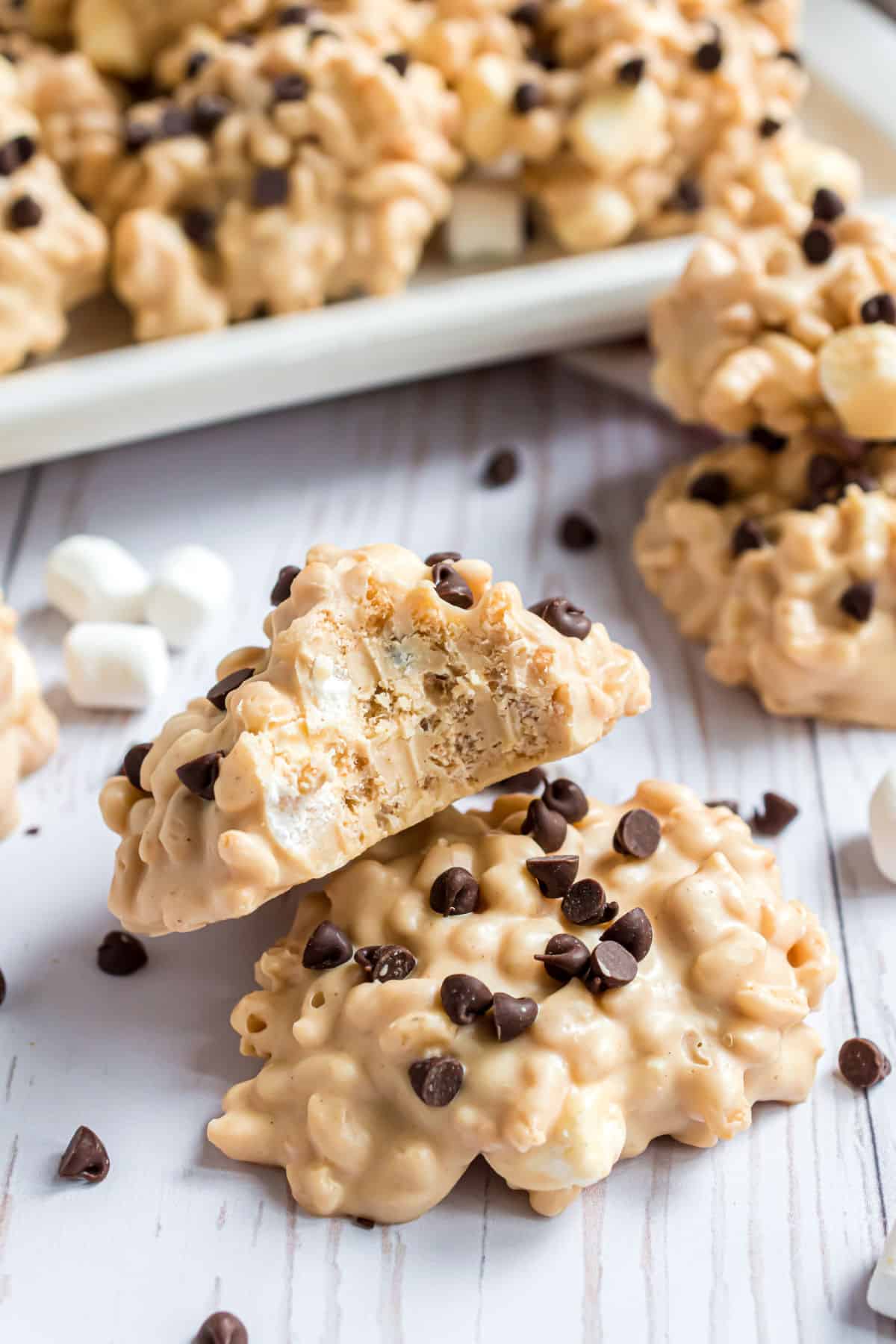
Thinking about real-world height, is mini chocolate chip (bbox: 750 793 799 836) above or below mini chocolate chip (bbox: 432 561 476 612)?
below

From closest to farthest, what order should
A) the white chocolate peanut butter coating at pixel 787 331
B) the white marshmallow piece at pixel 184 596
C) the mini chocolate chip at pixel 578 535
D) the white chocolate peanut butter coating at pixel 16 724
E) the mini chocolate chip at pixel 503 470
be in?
the white chocolate peanut butter coating at pixel 16 724
the white chocolate peanut butter coating at pixel 787 331
the white marshmallow piece at pixel 184 596
the mini chocolate chip at pixel 578 535
the mini chocolate chip at pixel 503 470

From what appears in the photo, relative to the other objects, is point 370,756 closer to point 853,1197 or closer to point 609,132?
point 853,1197

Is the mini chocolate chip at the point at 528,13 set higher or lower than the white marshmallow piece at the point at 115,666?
higher

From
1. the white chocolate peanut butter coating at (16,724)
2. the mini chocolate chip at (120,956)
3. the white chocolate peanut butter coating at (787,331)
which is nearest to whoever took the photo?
the mini chocolate chip at (120,956)

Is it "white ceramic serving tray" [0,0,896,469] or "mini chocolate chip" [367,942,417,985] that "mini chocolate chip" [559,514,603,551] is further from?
"mini chocolate chip" [367,942,417,985]

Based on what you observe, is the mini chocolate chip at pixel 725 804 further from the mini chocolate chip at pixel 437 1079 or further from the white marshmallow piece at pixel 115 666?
the white marshmallow piece at pixel 115 666

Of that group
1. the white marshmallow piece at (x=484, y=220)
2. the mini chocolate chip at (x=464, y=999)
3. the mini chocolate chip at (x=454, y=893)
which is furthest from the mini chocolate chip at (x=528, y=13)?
the mini chocolate chip at (x=464, y=999)

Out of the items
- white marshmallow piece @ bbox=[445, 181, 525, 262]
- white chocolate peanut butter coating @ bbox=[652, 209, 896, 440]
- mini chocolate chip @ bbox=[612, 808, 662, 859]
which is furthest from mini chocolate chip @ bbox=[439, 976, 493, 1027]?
white marshmallow piece @ bbox=[445, 181, 525, 262]
